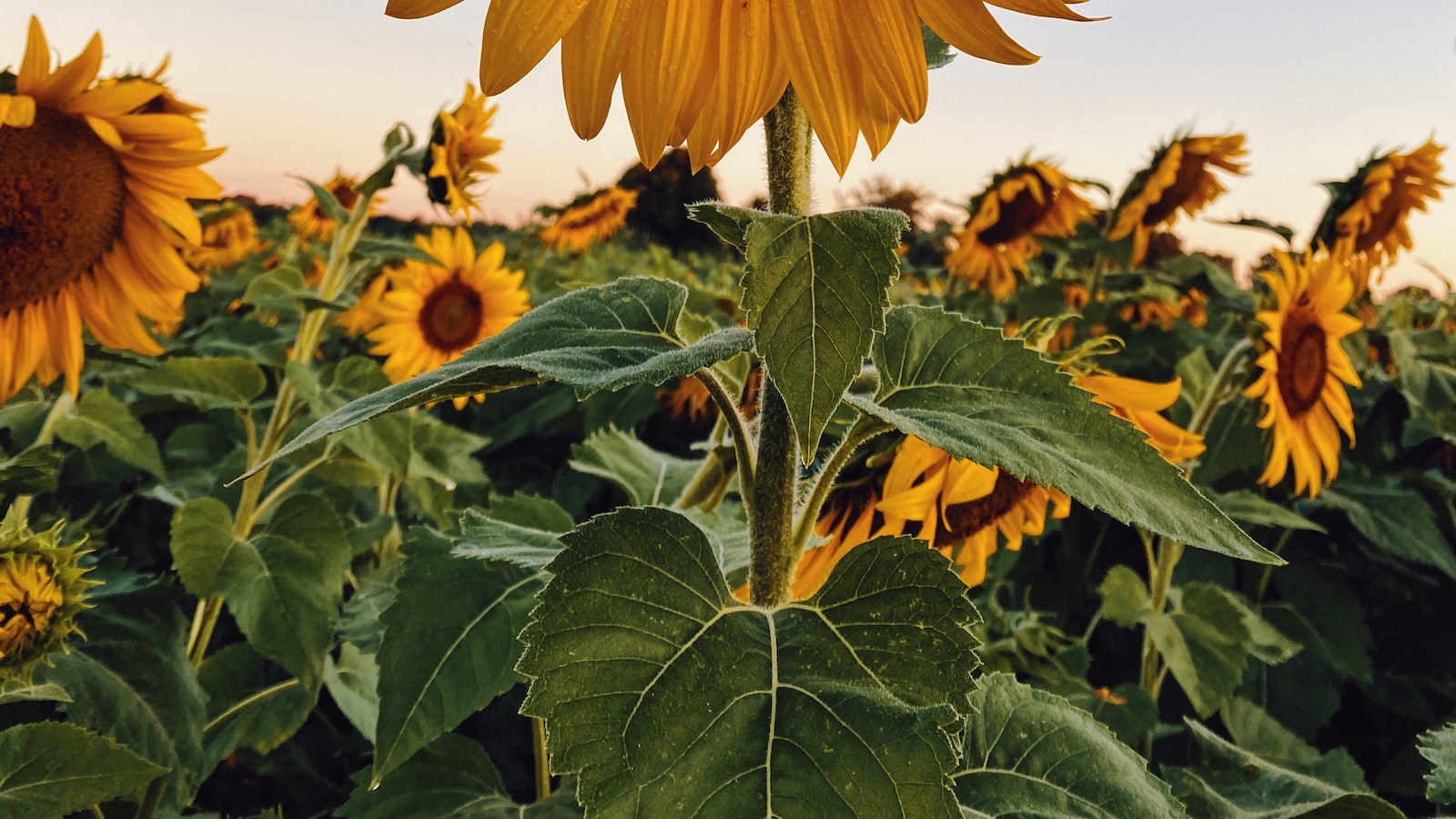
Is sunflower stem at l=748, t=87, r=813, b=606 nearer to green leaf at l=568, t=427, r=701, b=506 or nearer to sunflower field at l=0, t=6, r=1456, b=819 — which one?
sunflower field at l=0, t=6, r=1456, b=819

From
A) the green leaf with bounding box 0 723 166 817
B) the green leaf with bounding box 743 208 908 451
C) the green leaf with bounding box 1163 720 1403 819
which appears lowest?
the green leaf with bounding box 1163 720 1403 819

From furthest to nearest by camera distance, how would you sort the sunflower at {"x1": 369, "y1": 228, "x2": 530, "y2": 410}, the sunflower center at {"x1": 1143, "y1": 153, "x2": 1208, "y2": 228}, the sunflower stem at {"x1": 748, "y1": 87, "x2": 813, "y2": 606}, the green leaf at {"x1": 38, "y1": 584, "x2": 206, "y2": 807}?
the sunflower center at {"x1": 1143, "y1": 153, "x2": 1208, "y2": 228} < the sunflower at {"x1": 369, "y1": 228, "x2": 530, "y2": 410} < the green leaf at {"x1": 38, "y1": 584, "x2": 206, "y2": 807} < the sunflower stem at {"x1": 748, "y1": 87, "x2": 813, "y2": 606}

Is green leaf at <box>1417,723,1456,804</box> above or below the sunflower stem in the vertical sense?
below

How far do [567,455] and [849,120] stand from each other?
173 centimetres

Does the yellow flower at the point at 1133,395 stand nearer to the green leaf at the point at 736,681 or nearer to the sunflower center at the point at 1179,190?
the green leaf at the point at 736,681

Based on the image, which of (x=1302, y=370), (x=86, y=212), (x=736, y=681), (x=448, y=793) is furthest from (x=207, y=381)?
(x=1302, y=370)

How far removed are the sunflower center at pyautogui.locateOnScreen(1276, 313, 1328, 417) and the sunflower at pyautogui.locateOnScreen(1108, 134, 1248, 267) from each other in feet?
3.27

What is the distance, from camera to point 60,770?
73 cm

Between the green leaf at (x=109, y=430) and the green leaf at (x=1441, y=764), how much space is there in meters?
1.39

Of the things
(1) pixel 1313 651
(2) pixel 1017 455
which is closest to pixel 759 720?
(2) pixel 1017 455

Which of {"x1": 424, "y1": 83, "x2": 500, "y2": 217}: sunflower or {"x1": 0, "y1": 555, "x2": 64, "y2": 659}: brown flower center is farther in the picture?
{"x1": 424, "y1": 83, "x2": 500, "y2": 217}: sunflower

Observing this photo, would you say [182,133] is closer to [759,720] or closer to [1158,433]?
[759,720]

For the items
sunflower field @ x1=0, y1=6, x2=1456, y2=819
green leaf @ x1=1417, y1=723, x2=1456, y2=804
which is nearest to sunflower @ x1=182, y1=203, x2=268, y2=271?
sunflower field @ x1=0, y1=6, x2=1456, y2=819

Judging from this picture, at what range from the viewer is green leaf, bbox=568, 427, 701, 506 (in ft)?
3.12
